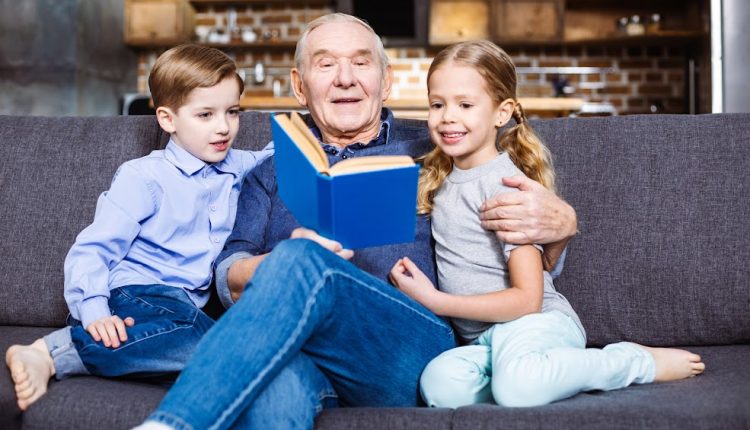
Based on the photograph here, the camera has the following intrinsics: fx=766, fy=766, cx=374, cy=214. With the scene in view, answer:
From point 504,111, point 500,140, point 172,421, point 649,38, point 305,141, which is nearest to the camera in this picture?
point 172,421

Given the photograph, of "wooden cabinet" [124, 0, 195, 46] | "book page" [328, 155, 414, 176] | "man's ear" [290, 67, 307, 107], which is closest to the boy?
"man's ear" [290, 67, 307, 107]

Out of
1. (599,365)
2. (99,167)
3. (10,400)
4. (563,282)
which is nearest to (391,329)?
(599,365)

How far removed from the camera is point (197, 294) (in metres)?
1.68

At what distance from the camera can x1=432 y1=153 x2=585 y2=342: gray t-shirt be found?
1.49 meters

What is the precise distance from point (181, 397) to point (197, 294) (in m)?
0.60

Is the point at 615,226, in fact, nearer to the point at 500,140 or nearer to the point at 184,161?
the point at 500,140

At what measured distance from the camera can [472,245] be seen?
151 centimetres

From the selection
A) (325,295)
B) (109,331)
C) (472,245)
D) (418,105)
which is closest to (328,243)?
(325,295)

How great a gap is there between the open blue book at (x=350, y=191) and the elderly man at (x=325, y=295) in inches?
1.2

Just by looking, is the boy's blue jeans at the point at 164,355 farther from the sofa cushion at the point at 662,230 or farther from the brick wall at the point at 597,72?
the brick wall at the point at 597,72

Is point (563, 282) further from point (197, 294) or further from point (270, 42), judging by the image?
point (270, 42)

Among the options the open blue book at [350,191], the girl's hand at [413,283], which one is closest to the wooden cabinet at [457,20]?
the girl's hand at [413,283]

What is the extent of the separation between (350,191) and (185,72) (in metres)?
0.65

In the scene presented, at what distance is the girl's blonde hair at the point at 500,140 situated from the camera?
4.97ft
